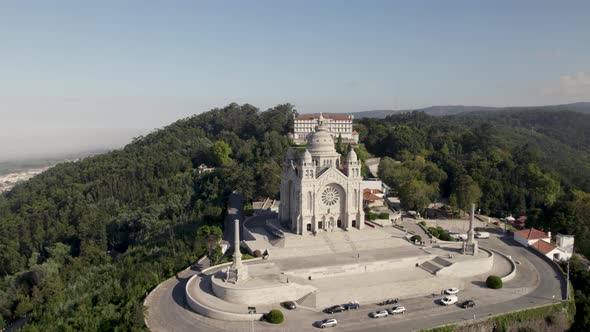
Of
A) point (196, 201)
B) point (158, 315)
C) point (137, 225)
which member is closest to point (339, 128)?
point (196, 201)

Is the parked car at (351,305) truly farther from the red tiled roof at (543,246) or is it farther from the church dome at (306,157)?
the red tiled roof at (543,246)

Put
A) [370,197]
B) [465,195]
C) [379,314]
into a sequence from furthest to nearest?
[370,197] → [465,195] → [379,314]

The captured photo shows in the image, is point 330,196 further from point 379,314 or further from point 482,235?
point 482,235

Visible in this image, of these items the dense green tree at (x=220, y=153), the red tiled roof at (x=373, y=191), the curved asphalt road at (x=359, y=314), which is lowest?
the curved asphalt road at (x=359, y=314)

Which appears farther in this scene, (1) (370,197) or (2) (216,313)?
(1) (370,197)

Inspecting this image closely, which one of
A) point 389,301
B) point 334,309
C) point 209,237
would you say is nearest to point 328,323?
point 334,309

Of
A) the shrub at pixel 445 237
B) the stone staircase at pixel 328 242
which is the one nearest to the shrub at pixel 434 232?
the shrub at pixel 445 237
